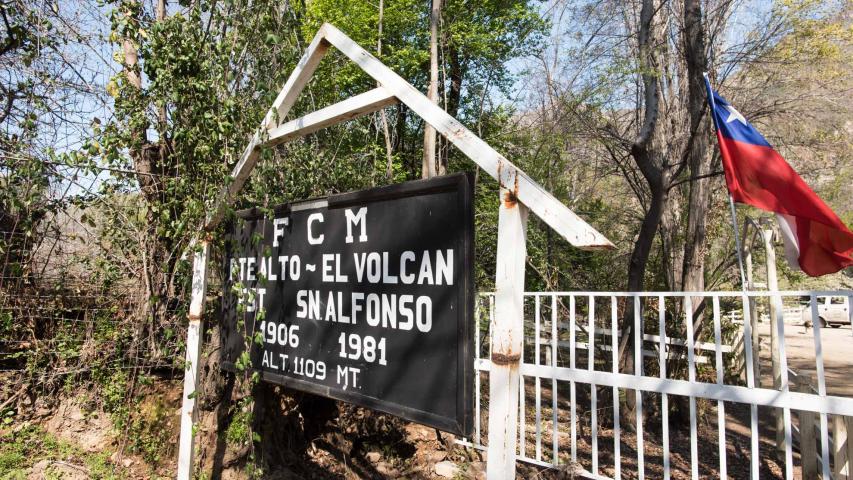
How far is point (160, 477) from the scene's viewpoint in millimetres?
3885

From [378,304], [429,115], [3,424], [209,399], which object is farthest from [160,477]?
[429,115]

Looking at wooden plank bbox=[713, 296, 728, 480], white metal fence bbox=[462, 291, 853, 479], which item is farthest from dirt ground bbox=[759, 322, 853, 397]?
wooden plank bbox=[713, 296, 728, 480]

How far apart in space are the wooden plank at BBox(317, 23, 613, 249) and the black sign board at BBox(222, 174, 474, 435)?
12cm

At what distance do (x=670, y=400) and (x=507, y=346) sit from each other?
719cm

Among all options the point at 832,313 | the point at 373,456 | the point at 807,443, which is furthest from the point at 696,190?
the point at 832,313

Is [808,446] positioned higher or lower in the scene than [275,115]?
lower

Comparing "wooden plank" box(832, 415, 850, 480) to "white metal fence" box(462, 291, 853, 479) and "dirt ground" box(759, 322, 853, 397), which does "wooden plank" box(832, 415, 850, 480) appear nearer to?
"white metal fence" box(462, 291, 853, 479)

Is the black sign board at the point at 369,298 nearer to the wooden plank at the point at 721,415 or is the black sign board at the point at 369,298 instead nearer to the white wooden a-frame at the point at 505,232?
the white wooden a-frame at the point at 505,232

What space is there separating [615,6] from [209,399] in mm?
9412

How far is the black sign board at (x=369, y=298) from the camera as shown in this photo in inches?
69.1

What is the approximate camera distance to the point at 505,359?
1.64 meters

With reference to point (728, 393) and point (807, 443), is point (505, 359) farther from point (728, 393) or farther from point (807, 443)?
point (807, 443)

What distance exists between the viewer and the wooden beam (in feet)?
7.07

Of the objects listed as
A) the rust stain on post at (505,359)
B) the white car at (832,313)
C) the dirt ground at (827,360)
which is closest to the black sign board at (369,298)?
the rust stain on post at (505,359)
